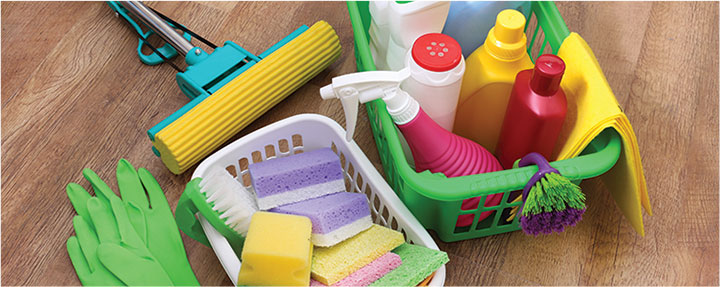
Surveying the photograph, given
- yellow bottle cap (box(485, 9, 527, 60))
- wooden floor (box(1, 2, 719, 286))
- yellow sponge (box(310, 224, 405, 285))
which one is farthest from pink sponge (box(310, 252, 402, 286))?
yellow bottle cap (box(485, 9, 527, 60))

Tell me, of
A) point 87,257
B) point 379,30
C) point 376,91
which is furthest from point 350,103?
point 87,257

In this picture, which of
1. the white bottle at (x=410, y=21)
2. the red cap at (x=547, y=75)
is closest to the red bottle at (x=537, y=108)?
the red cap at (x=547, y=75)

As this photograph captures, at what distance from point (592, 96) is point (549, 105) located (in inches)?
1.8

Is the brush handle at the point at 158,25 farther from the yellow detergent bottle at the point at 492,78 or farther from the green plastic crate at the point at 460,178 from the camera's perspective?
the yellow detergent bottle at the point at 492,78

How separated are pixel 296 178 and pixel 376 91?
0.14 metres

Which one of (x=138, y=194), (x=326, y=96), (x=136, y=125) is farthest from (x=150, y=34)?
(x=326, y=96)

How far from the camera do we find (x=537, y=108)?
25.3 inches

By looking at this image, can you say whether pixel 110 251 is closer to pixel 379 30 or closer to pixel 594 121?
pixel 379 30

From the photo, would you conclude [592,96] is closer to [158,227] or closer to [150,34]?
[158,227]

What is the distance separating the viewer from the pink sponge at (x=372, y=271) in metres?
0.64

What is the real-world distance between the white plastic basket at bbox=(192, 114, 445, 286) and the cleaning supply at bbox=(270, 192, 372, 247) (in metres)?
0.03

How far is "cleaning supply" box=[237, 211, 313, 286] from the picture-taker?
23.8 inches

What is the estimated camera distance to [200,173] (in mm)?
709

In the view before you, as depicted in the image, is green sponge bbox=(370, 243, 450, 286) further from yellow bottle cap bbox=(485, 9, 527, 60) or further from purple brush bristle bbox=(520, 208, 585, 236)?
yellow bottle cap bbox=(485, 9, 527, 60)
